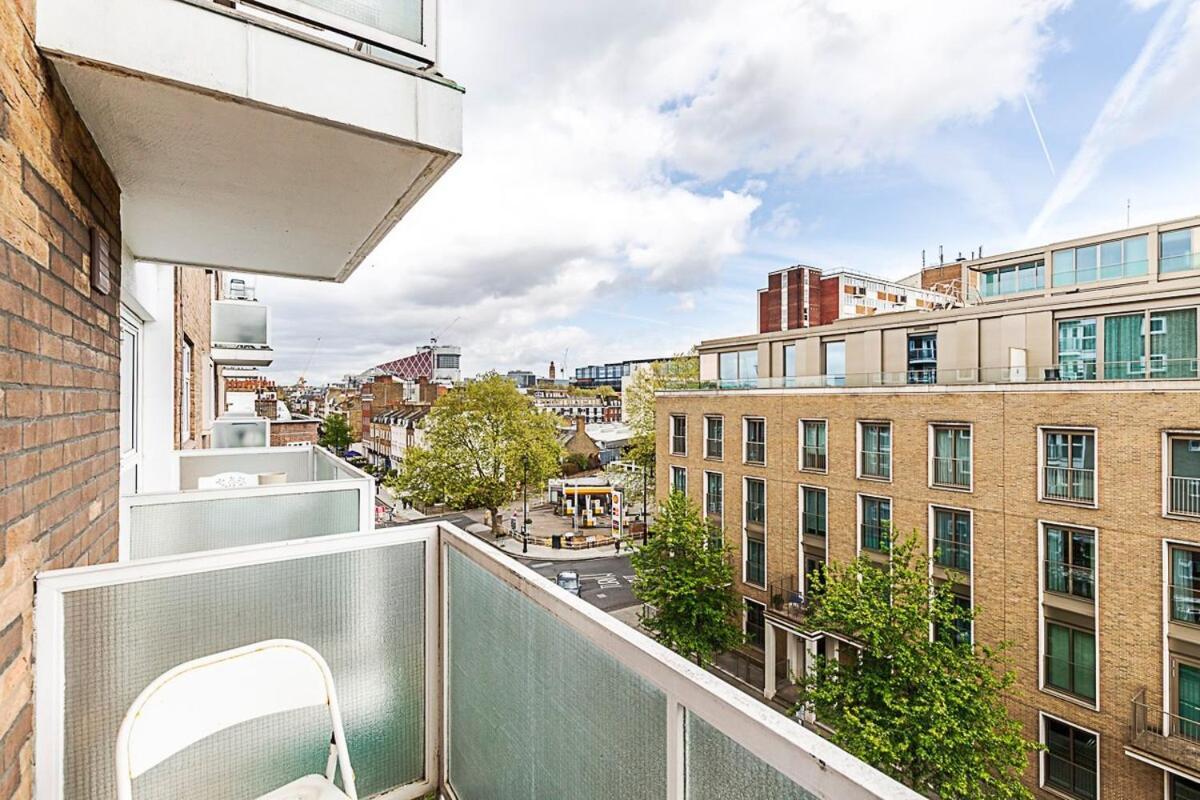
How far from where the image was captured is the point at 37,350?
1587 millimetres

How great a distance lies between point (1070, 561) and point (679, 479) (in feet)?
35.3

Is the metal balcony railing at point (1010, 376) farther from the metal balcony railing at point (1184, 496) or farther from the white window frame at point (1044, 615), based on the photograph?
the white window frame at point (1044, 615)

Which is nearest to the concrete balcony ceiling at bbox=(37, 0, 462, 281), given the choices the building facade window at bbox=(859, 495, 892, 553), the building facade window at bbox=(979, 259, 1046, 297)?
the building facade window at bbox=(859, 495, 892, 553)

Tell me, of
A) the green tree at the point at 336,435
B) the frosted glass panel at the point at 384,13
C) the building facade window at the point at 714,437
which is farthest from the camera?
the green tree at the point at 336,435

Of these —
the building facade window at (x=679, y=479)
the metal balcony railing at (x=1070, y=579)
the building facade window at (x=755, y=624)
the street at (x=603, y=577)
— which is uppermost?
the building facade window at (x=679, y=479)

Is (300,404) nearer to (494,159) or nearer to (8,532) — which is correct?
(494,159)

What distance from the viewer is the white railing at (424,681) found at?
1142 mm

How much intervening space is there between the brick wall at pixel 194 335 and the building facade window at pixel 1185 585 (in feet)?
49.3

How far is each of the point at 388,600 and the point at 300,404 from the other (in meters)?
112

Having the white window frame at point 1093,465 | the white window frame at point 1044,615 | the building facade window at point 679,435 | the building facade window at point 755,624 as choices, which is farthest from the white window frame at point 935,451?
the building facade window at point 679,435

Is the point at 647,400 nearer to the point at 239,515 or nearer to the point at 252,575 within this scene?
the point at 239,515

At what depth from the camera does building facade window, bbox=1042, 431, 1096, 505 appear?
10.2 metres

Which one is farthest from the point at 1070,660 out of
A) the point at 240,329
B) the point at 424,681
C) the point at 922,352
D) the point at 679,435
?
the point at 240,329

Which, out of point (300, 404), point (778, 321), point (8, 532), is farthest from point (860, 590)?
point (300, 404)
